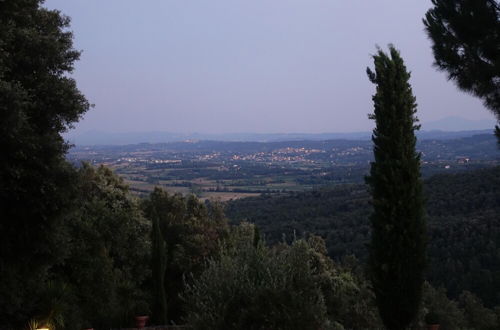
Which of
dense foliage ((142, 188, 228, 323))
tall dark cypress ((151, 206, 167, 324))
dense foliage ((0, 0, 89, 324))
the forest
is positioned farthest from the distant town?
dense foliage ((0, 0, 89, 324))

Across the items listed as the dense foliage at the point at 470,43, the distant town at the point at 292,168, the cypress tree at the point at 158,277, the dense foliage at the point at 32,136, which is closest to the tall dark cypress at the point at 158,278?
the cypress tree at the point at 158,277

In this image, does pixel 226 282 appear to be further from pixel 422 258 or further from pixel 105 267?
pixel 105 267

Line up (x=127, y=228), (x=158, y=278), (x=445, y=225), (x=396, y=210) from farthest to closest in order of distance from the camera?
(x=445, y=225), (x=127, y=228), (x=158, y=278), (x=396, y=210)

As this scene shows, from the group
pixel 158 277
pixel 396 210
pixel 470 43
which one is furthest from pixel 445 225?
pixel 470 43

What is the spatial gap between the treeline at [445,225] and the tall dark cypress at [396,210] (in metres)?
9.11

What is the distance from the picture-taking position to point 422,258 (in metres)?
9.20

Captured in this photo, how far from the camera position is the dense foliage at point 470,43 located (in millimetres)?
7477

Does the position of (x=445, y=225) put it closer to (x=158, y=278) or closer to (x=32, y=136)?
(x=158, y=278)

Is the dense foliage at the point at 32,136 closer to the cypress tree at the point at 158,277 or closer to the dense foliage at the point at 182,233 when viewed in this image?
the cypress tree at the point at 158,277

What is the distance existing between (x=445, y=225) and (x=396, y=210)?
75.1 feet

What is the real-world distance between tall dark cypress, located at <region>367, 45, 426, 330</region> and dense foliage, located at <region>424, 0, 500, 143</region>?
58.8 inches

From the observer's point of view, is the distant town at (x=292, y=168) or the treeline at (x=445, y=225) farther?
the distant town at (x=292, y=168)

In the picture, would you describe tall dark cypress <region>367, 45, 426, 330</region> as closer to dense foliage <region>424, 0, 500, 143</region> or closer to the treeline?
dense foliage <region>424, 0, 500, 143</region>

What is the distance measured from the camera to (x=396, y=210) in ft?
30.1
